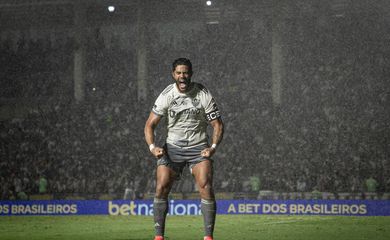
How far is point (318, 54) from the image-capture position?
31.7 m

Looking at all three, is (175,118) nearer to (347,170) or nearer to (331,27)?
(347,170)

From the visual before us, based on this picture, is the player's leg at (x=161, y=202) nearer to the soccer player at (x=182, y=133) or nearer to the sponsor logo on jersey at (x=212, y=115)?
the soccer player at (x=182, y=133)

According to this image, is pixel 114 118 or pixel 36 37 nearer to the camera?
pixel 114 118

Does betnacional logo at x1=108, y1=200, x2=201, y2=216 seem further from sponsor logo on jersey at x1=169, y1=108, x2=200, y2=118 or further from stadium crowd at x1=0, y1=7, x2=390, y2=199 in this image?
sponsor logo on jersey at x1=169, y1=108, x2=200, y2=118

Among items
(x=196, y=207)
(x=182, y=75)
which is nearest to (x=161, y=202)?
(x=182, y=75)

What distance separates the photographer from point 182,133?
8.97 meters

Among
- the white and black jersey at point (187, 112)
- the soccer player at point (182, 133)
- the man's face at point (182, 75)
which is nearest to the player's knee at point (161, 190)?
the soccer player at point (182, 133)

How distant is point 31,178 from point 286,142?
31.1 ft

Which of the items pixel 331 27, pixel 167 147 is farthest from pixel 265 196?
pixel 167 147

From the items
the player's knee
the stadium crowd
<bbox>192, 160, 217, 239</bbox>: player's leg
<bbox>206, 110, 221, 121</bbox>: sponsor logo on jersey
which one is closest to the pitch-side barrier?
the stadium crowd

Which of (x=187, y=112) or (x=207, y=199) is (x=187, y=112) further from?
(x=207, y=199)

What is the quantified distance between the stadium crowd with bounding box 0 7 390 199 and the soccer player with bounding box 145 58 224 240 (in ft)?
52.1

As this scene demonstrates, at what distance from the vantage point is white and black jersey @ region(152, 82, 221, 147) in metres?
8.92

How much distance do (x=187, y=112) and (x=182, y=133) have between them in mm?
260
